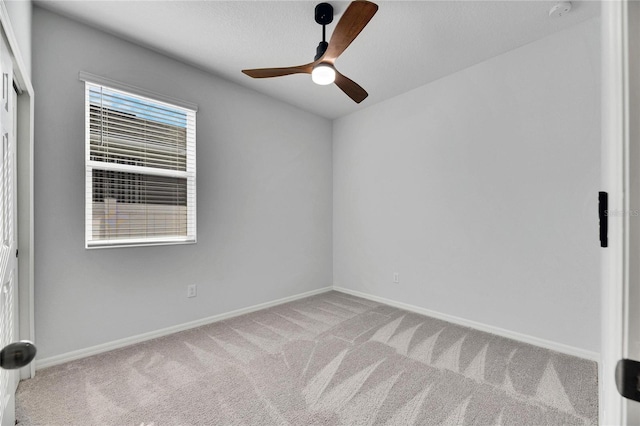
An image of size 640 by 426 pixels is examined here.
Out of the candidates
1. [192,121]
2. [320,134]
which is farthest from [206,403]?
[320,134]

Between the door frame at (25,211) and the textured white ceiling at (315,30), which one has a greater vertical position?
the textured white ceiling at (315,30)

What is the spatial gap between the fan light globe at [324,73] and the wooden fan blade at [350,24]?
62 millimetres

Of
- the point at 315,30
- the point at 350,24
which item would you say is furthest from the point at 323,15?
the point at 350,24

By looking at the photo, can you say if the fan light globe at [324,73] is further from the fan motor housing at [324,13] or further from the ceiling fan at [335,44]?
the fan motor housing at [324,13]

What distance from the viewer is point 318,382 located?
6.51 feet

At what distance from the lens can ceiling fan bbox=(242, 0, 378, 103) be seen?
1.61m

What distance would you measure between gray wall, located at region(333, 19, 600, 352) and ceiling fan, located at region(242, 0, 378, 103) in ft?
4.19

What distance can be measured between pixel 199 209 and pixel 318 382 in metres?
2.03

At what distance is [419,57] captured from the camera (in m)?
2.80

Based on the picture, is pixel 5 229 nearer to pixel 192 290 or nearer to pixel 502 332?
pixel 192 290

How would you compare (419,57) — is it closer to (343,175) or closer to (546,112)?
(546,112)

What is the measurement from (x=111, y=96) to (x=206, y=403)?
8.39 feet

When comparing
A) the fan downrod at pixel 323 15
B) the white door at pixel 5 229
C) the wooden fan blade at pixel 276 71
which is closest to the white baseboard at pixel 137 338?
the white door at pixel 5 229

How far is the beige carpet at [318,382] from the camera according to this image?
1.67m
